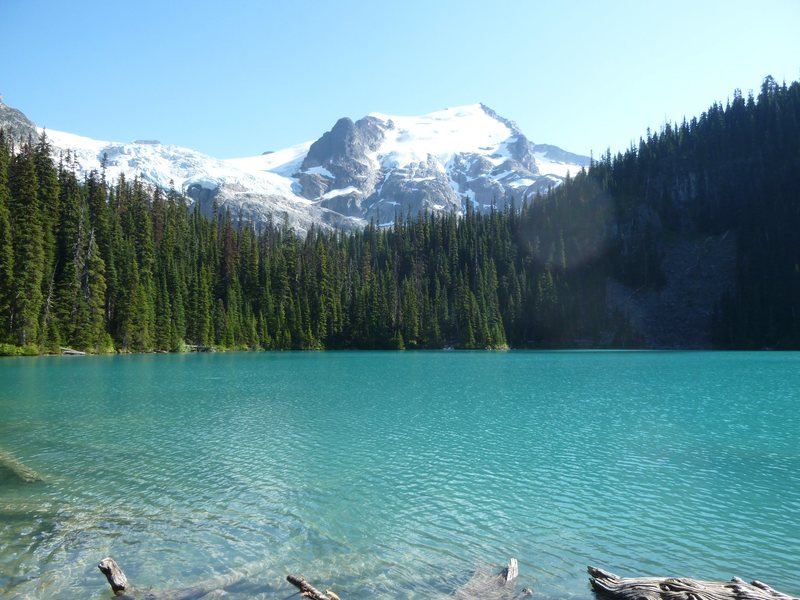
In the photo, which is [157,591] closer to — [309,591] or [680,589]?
[309,591]

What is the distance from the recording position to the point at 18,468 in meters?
18.8

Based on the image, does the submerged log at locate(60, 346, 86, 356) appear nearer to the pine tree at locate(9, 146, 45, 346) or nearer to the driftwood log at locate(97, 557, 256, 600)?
the pine tree at locate(9, 146, 45, 346)

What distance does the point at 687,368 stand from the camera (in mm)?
65938

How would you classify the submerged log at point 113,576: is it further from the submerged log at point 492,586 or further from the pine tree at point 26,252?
the pine tree at point 26,252

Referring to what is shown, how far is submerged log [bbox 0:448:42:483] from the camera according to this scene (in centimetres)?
1766

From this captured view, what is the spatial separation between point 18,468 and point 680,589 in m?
20.6

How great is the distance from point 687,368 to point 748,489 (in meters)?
54.7

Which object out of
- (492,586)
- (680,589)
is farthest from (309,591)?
(680,589)

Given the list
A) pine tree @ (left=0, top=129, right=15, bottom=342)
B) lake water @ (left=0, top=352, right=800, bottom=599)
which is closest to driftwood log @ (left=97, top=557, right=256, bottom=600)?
lake water @ (left=0, top=352, right=800, bottom=599)

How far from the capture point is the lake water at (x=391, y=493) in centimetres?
1153

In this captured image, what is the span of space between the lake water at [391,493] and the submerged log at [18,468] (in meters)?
0.30

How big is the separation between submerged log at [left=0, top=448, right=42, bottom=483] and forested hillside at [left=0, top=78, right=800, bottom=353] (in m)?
61.1

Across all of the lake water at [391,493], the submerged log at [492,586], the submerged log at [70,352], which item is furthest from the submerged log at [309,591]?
the submerged log at [70,352]

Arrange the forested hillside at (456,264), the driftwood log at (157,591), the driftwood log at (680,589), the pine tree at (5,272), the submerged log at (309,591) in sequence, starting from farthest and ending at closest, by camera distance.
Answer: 1. the forested hillside at (456,264)
2. the pine tree at (5,272)
3. the driftwood log at (157,591)
4. the submerged log at (309,591)
5. the driftwood log at (680,589)
